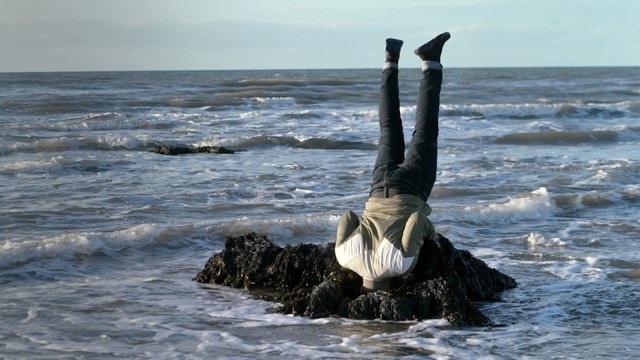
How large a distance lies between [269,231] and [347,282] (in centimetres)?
353

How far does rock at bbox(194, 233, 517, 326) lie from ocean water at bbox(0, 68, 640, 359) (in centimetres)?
14

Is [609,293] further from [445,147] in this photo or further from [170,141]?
[170,141]

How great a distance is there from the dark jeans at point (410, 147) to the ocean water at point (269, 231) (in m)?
1.18

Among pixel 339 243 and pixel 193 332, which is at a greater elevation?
pixel 339 243

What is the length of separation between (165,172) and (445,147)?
8.26 meters

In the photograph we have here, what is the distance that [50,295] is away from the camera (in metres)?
7.50

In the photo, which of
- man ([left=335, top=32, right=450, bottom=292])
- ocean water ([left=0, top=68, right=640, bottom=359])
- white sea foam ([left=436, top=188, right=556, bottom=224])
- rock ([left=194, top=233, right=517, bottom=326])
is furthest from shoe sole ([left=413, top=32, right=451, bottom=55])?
white sea foam ([left=436, top=188, right=556, bottom=224])

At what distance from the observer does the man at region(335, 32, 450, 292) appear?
6934mm

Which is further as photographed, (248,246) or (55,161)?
(55,161)

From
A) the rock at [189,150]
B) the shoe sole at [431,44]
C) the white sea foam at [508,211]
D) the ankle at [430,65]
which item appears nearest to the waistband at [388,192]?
the ankle at [430,65]

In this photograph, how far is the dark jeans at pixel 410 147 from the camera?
734 centimetres

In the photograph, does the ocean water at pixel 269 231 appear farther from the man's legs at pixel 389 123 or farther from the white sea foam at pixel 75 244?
the man's legs at pixel 389 123

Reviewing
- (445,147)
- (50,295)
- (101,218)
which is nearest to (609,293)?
(50,295)

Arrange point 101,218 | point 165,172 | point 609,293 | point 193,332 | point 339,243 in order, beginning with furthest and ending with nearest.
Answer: point 165,172
point 101,218
point 609,293
point 339,243
point 193,332
